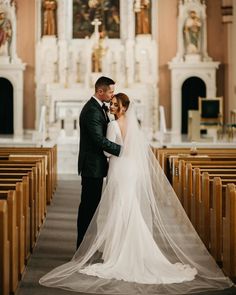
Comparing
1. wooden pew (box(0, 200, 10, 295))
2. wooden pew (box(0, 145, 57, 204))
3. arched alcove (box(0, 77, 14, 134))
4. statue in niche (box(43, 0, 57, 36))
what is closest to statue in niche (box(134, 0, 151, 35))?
statue in niche (box(43, 0, 57, 36))

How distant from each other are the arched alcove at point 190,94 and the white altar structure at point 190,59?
70 cm

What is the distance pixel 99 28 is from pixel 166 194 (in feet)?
42.2

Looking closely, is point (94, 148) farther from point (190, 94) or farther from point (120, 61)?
point (190, 94)

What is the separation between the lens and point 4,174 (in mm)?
5984

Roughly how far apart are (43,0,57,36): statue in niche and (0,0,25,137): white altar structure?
3.00ft

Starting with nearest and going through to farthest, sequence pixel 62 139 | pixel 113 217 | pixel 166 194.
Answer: pixel 113 217, pixel 166 194, pixel 62 139

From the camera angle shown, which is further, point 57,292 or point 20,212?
point 20,212

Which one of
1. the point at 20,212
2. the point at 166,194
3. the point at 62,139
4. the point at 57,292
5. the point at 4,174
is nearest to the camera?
the point at 57,292

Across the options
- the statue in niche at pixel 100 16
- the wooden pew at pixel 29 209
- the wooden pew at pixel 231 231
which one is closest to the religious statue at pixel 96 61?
the statue in niche at pixel 100 16

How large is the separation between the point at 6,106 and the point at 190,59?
5657 millimetres

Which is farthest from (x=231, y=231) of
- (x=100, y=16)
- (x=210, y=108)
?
(x=100, y=16)

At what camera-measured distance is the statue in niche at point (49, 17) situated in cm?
1758

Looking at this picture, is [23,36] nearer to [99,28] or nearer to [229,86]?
[99,28]

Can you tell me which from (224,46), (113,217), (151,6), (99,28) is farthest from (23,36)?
(113,217)
